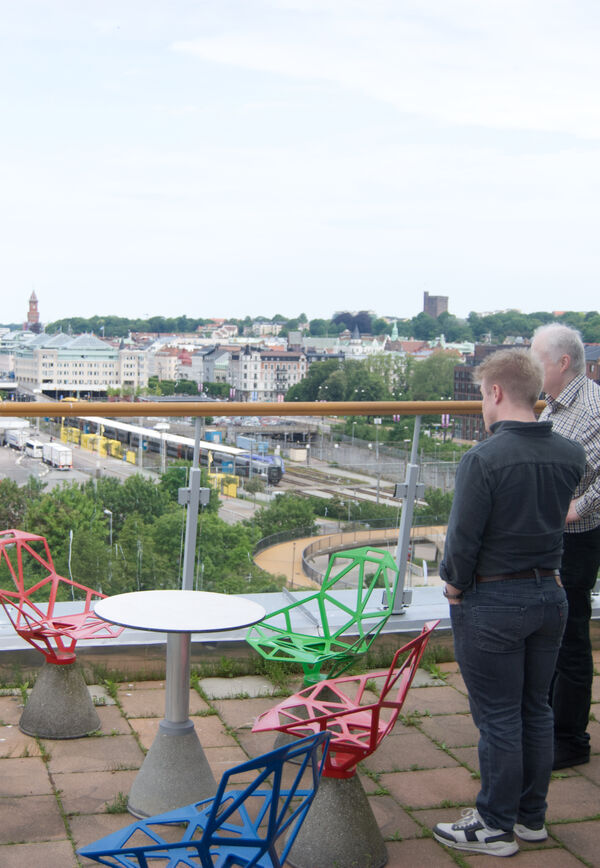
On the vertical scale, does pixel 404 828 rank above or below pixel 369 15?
below

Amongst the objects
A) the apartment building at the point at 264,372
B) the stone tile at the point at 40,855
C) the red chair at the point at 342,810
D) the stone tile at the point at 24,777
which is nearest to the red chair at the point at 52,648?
the stone tile at the point at 24,777

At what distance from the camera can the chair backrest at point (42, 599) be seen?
11.6ft

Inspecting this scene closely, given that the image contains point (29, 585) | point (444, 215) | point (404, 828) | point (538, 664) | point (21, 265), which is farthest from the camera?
point (21, 265)

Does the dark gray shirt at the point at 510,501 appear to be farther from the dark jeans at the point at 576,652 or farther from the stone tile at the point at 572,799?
the stone tile at the point at 572,799

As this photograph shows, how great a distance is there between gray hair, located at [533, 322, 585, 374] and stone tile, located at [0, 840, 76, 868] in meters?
2.12

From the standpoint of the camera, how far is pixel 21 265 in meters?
181

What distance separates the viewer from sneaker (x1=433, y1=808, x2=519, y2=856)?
2.74 m

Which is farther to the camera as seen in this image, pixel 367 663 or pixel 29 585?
pixel 367 663

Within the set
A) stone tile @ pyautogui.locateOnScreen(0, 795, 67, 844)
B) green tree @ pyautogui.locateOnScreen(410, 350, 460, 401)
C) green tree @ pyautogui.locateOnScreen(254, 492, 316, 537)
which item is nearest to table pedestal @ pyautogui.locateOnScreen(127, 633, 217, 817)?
stone tile @ pyautogui.locateOnScreen(0, 795, 67, 844)

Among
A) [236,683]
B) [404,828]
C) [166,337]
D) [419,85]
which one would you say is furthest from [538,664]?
[166,337]

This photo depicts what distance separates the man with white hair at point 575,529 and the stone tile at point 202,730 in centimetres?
123

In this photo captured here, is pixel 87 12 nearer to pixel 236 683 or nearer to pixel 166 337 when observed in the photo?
pixel 166 337

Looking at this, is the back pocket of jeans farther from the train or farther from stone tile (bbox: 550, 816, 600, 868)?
the train

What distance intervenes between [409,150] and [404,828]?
170773 mm
